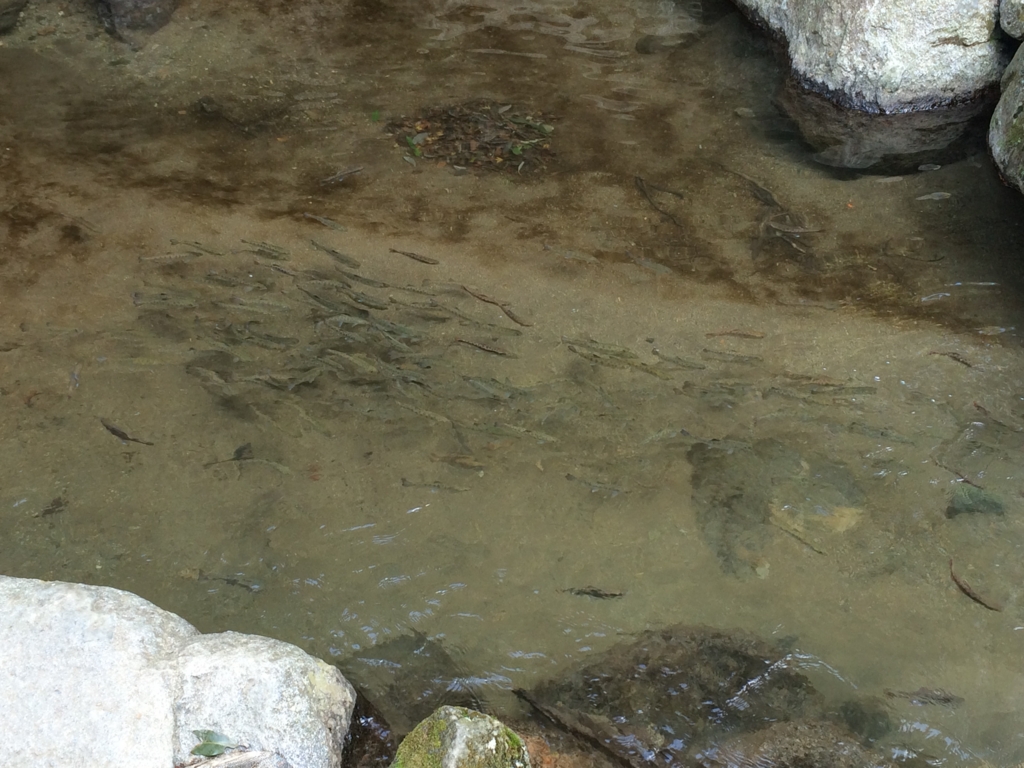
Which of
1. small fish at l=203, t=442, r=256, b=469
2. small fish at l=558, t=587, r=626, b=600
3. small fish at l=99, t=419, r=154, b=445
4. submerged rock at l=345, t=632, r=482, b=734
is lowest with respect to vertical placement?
submerged rock at l=345, t=632, r=482, b=734

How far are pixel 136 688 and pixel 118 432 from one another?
1.53 meters

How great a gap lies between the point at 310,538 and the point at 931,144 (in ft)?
16.1

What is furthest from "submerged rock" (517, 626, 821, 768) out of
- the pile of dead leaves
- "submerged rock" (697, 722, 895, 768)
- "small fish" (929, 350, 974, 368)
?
the pile of dead leaves

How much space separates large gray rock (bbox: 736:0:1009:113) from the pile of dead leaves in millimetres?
2092

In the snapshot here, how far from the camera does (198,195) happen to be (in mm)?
5016

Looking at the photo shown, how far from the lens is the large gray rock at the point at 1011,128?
16.4ft

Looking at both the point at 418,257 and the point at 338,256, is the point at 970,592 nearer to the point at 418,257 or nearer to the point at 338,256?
the point at 418,257

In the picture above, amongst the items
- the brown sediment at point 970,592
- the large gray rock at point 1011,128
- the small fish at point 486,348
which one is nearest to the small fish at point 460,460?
the small fish at point 486,348

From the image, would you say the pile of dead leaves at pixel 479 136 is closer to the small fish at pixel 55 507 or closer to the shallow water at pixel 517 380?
the shallow water at pixel 517 380

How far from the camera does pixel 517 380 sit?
3.90 meters

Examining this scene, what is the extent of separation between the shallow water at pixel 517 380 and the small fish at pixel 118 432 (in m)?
0.02

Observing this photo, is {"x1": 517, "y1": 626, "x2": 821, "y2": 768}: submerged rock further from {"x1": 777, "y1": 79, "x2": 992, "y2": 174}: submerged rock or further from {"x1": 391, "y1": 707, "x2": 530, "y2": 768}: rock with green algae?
{"x1": 777, "y1": 79, "x2": 992, "y2": 174}: submerged rock

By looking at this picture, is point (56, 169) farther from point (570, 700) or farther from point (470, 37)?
point (570, 700)

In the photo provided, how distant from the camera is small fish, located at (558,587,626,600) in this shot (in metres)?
3.07
